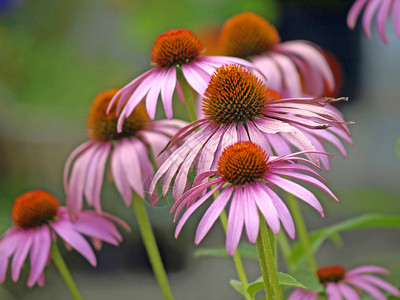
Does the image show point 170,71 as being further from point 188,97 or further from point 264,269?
point 264,269

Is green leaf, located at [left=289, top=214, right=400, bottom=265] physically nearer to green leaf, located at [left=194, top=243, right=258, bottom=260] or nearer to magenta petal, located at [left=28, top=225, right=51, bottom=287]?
green leaf, located at [left=194, top=243, right=258, bottom=260]

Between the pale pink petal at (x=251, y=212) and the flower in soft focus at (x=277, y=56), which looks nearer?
the pale pink petal at (x=251, y=212)

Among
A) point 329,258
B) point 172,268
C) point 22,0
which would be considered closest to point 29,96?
point 22,0

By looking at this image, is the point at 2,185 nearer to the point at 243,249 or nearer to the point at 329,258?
the point at 329,258

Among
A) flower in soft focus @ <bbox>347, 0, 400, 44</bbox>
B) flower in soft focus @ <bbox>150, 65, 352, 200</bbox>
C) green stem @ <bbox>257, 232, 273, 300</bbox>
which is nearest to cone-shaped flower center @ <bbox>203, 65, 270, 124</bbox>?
flower in soft focus @ <bbox>150, 65, 352, 200</bbox>

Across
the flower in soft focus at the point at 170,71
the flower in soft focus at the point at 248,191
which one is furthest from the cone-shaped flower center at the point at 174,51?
the flower in soft focus at the point at 248,191

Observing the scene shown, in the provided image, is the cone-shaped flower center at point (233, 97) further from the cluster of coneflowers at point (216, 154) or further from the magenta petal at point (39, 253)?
the magenta petal at point (39, 253)
